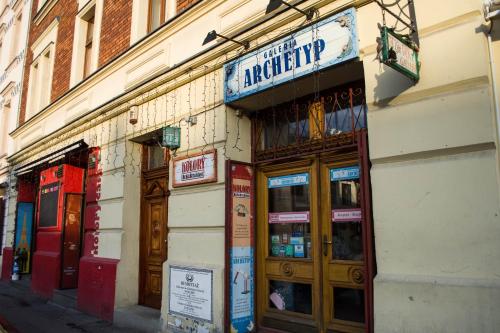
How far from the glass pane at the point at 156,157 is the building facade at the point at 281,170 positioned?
5 cm

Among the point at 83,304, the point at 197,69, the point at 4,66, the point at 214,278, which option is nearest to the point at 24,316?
the point at 83,304

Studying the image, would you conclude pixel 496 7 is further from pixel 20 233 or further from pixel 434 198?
pixel 20 233

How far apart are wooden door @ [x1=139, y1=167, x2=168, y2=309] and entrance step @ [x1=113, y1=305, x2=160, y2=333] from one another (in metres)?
0.25

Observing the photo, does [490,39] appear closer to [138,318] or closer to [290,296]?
[290,296]

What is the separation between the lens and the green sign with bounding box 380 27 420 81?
3537 millimetres

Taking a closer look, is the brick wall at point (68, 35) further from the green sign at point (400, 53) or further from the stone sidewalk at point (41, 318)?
the green sign at point (400, 53)

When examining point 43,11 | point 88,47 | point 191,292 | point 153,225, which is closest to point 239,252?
point 191,292

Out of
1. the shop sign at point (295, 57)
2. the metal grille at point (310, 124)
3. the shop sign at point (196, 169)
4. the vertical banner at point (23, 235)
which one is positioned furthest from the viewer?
the vertical banner at point (23, 235)

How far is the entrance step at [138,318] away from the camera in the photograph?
21.7ft

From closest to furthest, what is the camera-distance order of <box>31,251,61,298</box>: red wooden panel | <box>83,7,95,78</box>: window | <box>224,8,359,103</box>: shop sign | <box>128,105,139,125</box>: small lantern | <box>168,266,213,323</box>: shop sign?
<box>224,8,359,103</box>: shop sign, <box>168,266,213,323</box>: shop sign, <box>128,105,139,125</box>: small lantern, <box>31,251,61,298</box>: red wooden panel, <box>83,7,95,78</box>: window

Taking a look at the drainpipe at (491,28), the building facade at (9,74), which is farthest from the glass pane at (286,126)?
the building facade at (9,74)

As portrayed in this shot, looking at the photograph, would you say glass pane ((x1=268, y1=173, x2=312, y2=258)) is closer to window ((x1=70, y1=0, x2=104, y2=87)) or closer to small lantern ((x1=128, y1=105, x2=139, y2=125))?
small lantern ((x1=128, y1=105, x2=139, y2=125))

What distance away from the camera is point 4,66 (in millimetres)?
17344

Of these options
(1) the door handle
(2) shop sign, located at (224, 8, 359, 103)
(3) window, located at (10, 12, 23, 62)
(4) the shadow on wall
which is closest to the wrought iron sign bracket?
(4) the shadow on wall
